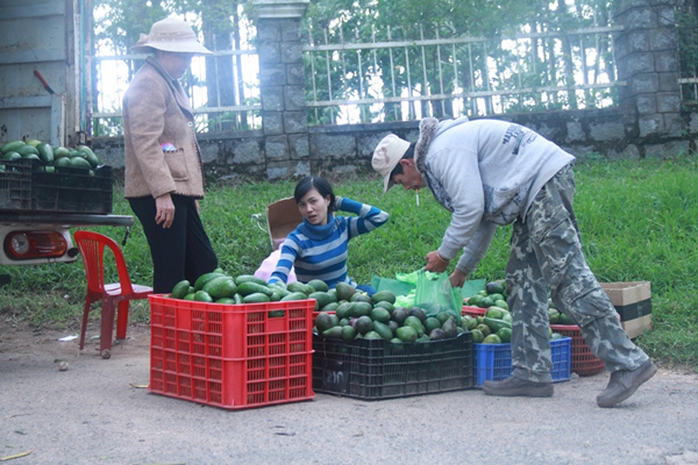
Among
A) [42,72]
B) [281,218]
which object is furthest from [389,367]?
[42,72]

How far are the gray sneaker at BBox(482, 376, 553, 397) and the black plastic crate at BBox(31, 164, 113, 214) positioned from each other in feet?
9.57

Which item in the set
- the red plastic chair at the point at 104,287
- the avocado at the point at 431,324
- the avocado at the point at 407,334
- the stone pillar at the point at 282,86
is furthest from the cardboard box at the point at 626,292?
the stone pillar at the point at 282,86

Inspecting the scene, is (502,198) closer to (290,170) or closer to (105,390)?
(105,390)

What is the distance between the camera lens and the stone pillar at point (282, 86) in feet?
33.1

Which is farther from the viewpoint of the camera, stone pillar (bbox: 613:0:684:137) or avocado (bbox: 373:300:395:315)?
stone pillar (bbox: 613:0:684:137)

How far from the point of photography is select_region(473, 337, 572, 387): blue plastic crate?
4.12m

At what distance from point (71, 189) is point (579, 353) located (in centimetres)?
343

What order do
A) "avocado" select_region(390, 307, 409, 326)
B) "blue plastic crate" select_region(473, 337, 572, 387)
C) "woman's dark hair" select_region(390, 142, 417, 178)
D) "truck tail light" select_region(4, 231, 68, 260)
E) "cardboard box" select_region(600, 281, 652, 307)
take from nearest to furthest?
"woman's dark hair" select_region(390, 142, 417, 178)
"avocado" select_region(390, 307, 409, 326)
"blue plastic crate" select_region(473, 337, 572, 387)
"cardboard box" select_region(600, 281, 652, 307)
"truck tail light" select_region(4, 231, 68, 260)

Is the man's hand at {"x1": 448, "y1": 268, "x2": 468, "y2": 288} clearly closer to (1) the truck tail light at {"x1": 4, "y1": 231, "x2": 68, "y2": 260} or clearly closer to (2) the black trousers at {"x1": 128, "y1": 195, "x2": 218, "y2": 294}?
(2) the black trousers at {"x1": 128, "y1": 195, "x2": 218, "y2": 294}

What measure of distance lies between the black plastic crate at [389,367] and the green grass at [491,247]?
167 cm

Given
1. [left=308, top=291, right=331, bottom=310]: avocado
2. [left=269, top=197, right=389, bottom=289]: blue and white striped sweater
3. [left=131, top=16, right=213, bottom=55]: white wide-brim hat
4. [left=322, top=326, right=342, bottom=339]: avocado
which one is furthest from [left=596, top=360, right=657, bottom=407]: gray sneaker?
[left=131, top=16, right=213, bottom=55]: white wide-brim hat

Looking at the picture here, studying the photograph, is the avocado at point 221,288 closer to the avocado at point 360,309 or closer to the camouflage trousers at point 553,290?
the avocado at point 360,309

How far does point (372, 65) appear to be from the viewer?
10.5 meters

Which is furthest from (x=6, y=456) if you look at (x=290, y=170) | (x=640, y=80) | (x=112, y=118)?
Result: (x=640, y=80)
